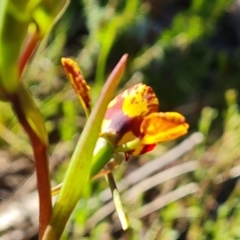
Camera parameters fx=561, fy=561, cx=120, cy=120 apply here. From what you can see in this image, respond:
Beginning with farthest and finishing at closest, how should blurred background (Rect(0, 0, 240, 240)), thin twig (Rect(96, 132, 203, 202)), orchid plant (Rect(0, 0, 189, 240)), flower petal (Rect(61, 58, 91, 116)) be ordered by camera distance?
thin twig (Rect(96, 132, 203, 202)) < blurred background (Rect(0, 0, 240, 240)) < flower petal (Rect(61, 58, 91, 116)) < orchid plant (Rect(0, 0, 189, 240))

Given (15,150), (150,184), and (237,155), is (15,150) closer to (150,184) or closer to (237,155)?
(150,184)

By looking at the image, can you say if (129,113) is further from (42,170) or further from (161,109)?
(161,109)

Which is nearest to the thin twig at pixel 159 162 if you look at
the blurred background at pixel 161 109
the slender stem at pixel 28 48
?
the blurred background at pixel 161 109

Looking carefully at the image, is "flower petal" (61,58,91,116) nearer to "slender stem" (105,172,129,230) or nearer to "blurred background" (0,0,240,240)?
"slender stem" (105,172,129,230)

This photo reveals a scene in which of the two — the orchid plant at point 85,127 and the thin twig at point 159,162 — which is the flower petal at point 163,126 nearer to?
the orchid plant at point 85,127

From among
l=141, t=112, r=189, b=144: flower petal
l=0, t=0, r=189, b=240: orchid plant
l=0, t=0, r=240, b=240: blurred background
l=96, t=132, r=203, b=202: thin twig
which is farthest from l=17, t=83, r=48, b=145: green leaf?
l=96, t=132, r=203, b=202: thin twig

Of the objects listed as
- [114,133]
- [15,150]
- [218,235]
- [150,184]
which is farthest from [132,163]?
[114,133]
